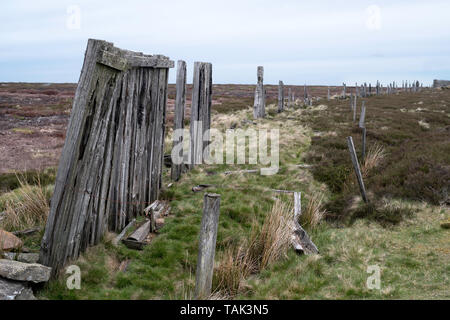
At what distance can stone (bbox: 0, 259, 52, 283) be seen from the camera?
12.5ft

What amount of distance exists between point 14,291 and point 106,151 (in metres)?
2.07

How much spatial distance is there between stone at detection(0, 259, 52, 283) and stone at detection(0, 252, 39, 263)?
481 millimetres

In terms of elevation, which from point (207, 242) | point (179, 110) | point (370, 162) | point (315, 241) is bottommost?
point (315, 241)

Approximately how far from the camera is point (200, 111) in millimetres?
9602

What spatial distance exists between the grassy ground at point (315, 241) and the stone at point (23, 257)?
0.41 metres

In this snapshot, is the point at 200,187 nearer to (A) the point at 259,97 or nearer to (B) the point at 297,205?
(B) the point at 297,205

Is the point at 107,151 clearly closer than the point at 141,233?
Yes

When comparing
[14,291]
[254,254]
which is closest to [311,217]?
[254,254]

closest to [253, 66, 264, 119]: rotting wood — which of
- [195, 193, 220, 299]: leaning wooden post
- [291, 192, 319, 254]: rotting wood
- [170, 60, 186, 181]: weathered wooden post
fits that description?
[170, 60, 186, 181]: weathered wooden post

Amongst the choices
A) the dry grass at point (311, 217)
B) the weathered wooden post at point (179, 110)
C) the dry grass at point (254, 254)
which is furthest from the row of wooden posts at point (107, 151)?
the dry grass at point (311, 217)

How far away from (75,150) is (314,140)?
36.8 ft

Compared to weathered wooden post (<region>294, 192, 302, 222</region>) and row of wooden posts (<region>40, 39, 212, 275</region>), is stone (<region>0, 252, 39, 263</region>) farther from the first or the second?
weathered wooden post (<region>294, 192, 302, 222</region>)

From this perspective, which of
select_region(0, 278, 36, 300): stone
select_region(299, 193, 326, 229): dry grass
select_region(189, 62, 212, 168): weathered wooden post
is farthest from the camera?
select_region(189, 62, 212, 168): weathered wooden post

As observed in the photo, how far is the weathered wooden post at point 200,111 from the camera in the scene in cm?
941
